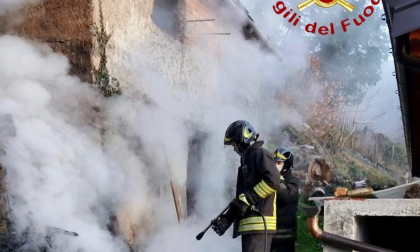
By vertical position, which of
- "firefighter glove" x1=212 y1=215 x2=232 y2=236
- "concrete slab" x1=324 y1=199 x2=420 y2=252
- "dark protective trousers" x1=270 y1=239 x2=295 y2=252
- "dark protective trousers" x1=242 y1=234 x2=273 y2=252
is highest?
"concrete slab" x1=324 y1=199 x2=420 y2=252

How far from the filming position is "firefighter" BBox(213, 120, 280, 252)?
4742 mm

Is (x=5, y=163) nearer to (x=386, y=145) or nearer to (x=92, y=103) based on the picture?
(x=92, y=103)

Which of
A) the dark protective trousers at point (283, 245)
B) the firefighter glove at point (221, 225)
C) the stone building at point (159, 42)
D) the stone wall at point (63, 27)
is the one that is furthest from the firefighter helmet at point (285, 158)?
the stone wall at point (63, 27)

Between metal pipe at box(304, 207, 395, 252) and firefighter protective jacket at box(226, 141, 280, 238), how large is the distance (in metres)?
1.37

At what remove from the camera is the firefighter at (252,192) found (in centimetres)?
474

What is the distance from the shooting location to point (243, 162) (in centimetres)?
504

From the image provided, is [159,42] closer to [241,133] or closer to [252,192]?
[241,133]

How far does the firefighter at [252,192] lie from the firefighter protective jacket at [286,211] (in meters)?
0.72

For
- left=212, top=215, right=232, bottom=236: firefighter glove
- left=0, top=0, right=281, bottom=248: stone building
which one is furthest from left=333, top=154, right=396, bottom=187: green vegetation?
left=212, top=215, right=232, bottom=236: firefighter glove

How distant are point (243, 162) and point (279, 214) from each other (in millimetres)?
973

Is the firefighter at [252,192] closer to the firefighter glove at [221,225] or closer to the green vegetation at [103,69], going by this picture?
the firefighter glove at [221,225]

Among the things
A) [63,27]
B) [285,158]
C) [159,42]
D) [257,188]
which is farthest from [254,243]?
[159,42]

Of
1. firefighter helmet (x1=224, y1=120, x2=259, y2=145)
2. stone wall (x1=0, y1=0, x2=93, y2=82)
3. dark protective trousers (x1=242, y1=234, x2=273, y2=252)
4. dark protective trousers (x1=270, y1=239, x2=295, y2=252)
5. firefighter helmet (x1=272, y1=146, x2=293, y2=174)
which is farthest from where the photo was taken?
firefighter helmet (x1=272, y1=146, x2=293, y2=174)

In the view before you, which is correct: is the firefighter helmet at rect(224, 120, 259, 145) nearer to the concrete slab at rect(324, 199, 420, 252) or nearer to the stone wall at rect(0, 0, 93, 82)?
the concrete slab at rect(324, 199, 420, 252)
